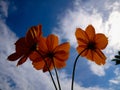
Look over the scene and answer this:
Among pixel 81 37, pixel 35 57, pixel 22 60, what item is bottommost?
pixel 22 60

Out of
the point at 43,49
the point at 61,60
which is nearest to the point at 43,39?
the point at 43,49

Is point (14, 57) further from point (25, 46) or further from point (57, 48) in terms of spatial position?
point (57, 48)

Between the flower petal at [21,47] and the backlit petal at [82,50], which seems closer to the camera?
the flower petal at [21,47]

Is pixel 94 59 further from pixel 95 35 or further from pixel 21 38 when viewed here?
pixel 21 38

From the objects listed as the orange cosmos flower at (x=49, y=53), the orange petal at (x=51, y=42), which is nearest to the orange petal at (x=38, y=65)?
the orange cosmos flower at (x=49, y=53)

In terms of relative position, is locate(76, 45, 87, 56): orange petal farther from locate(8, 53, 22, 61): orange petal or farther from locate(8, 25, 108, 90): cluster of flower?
locate(8, 53, 22, 61): orange petal

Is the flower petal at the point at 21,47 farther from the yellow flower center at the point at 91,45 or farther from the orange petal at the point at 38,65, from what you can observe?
the yellow flower center at the point at 91,45

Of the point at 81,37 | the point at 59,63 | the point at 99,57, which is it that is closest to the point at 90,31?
the point at 81,37

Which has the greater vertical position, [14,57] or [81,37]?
[81,37]
